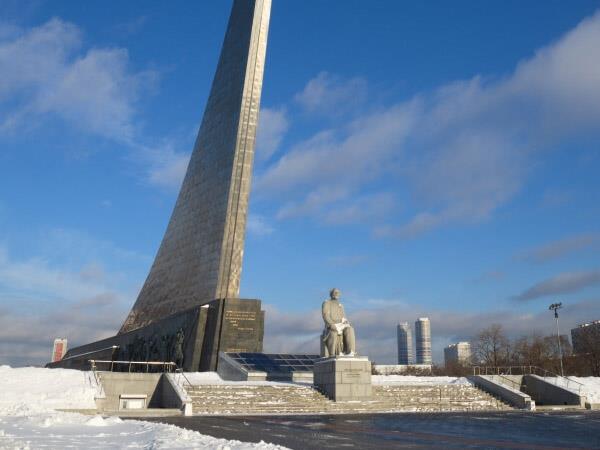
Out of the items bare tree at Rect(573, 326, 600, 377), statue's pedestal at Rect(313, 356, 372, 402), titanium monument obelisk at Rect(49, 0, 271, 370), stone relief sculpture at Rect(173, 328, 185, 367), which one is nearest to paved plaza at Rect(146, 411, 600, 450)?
statue's pedestal at Rect(313, 356, 372, 402)

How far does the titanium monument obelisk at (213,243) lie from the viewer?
20984 mm

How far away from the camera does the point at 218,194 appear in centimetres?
2462

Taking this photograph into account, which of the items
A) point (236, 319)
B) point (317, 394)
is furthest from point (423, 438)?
point (236, 319)

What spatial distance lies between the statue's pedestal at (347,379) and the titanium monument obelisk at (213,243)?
6.44m

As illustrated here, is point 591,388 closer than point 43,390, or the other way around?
point 43,390

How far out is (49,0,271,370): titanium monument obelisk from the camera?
21.0 metres

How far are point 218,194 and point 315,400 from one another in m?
12.6

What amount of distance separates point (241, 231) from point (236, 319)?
419 cm

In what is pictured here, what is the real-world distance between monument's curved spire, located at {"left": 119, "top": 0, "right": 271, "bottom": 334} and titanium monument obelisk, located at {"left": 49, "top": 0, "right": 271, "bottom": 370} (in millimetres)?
45

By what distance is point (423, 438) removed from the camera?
294 inches

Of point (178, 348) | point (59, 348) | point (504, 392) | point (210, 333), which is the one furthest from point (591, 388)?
point (59, 348)

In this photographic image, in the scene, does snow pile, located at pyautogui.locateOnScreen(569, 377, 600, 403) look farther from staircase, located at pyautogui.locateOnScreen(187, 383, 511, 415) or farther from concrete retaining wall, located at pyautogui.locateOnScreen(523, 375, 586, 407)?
staircase, located at pyautogui.locateOnScreen(187, 383, 511, 415)

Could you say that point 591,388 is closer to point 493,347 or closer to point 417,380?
point 417,380

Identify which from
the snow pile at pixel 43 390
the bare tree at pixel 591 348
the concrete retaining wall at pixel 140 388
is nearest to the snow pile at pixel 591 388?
the concrete retaining wall at pixel 140 388
